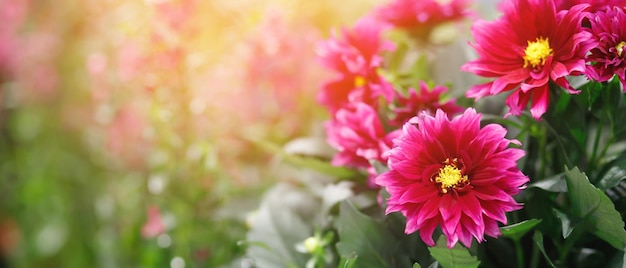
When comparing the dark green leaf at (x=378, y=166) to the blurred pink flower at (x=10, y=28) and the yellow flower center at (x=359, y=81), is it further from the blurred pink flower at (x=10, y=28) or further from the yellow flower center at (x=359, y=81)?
the blurred pink flower at (x=10, y=28)

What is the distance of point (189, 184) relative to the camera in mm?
603

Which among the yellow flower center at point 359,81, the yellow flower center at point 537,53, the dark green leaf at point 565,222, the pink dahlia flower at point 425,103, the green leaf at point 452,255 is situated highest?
the yellow flower center at point 537,53

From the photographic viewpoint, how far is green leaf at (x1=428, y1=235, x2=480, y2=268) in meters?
0.30

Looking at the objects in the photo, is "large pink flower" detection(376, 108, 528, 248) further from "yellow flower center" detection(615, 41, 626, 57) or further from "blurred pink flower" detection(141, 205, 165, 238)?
"blurred pink flower" detection(141, 205, 165, 238)

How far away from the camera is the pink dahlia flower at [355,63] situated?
16.2 inches

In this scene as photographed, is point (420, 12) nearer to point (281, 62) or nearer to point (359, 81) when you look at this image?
point (359, 81)

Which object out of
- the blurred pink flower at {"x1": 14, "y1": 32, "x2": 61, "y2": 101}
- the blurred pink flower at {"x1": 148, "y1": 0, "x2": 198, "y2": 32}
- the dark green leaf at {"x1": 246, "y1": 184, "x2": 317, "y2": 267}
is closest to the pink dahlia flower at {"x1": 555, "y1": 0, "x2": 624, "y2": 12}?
the dark green leaf at {"x1": 246, "y1": 184, "x2": 317, "y2": 267}

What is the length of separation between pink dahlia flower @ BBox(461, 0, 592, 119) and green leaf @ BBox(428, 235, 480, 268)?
76mm

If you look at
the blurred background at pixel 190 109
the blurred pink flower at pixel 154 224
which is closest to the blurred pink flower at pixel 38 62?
the blurred background at pixel 190 109

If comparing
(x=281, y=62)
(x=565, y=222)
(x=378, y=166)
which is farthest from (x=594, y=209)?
(x=281, y=62)

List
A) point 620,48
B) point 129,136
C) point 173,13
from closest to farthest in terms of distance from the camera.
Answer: point 620,48 < point 173,13 < point 129,136

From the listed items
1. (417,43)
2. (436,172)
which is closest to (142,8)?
(417,43)

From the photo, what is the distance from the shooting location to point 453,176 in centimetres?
30

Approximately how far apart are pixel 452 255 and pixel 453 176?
41 mm
